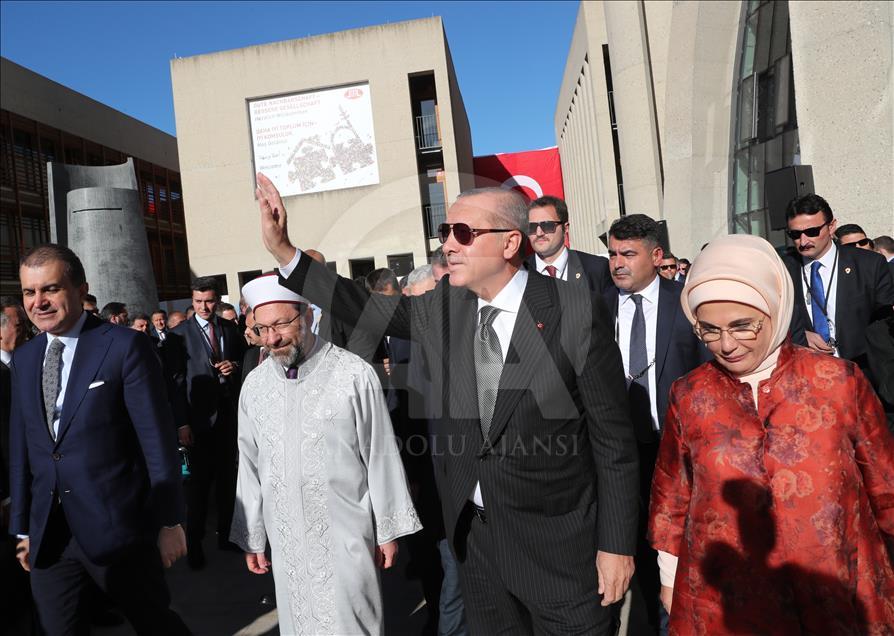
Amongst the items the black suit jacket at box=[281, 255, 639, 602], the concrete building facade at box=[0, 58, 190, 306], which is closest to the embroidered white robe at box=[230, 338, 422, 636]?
the black suit jacket at box=[281, 255, 639, 602]

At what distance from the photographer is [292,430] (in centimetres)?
304

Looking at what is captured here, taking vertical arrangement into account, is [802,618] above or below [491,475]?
below

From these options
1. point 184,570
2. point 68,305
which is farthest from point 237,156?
point 68,305

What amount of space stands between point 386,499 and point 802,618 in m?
1.70

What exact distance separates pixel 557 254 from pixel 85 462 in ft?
9.96

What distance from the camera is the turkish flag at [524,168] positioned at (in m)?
34.7

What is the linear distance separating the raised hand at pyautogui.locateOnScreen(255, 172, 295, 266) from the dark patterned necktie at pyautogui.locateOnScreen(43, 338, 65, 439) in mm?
1332

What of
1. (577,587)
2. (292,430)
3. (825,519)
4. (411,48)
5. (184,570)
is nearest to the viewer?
(825,519)

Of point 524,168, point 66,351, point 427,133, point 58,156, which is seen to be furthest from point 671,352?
point 58,156

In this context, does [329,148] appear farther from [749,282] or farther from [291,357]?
[749,282]

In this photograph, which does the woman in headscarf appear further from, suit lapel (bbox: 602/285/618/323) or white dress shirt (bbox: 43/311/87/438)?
white dress shirt (bbox: 43/311/87/438)

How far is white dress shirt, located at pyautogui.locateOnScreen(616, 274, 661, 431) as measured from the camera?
366cm

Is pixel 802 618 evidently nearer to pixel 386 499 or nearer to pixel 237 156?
pixel 386 499

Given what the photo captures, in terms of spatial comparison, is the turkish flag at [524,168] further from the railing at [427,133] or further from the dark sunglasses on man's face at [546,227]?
the dark sunglasses on man's face at [546,227]
